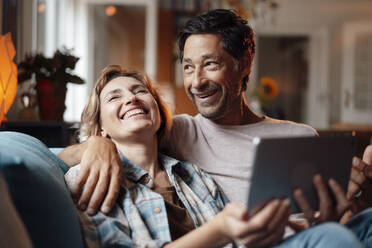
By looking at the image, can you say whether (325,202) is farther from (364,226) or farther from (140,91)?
(140,91)

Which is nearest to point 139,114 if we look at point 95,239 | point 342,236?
point 95,239

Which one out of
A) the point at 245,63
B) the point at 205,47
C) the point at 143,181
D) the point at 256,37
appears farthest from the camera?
the point at 256,37

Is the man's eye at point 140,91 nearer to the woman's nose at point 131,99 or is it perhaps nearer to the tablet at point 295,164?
the woman's nose at point 131,99

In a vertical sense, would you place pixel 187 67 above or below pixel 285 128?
above

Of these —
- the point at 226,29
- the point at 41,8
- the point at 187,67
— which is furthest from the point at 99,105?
the point at 41,8

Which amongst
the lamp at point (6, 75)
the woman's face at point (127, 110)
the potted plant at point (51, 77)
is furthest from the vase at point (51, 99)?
the woman's face at point (127, 110)

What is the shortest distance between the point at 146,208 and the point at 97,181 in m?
0.19

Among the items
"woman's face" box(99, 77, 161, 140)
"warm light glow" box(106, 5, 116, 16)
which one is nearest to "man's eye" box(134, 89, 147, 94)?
"woman's face" box(99, 77, 161, 140)

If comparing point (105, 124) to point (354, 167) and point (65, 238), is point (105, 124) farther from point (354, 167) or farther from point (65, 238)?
point (354, 167)

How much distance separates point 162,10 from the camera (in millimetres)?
5680

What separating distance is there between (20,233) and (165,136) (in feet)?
2.77

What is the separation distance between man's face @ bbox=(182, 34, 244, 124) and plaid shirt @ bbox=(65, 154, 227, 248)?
0.24 m

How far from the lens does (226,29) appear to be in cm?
146

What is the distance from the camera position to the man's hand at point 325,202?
99 centimetres
